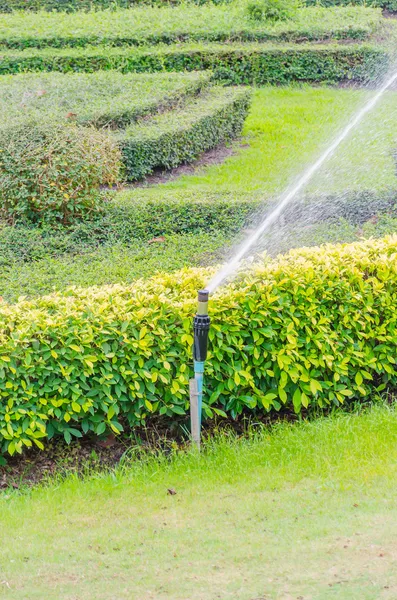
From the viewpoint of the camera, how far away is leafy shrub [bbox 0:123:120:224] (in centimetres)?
791

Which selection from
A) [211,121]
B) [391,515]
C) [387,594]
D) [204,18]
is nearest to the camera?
[387,594]

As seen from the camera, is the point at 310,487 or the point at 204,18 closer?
the point at 310,487

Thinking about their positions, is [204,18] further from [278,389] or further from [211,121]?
[278,389]

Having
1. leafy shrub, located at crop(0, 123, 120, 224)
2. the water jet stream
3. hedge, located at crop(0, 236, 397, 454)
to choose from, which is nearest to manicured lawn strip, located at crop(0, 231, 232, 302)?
the water jet stream

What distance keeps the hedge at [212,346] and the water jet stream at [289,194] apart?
128 mm

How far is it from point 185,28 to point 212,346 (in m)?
10.8

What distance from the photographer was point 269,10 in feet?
49.4

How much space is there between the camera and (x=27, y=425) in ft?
15.3

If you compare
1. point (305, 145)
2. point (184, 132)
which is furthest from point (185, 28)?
→ point (184, 132)

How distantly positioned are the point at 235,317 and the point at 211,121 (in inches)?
250

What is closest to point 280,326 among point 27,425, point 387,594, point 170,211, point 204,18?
point 27,425

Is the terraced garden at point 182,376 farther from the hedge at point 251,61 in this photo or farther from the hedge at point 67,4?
the hedge at point 67,4

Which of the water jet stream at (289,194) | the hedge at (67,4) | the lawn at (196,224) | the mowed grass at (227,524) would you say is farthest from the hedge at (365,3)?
the mowed grass at (227,524)

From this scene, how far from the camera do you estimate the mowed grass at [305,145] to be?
929cm
